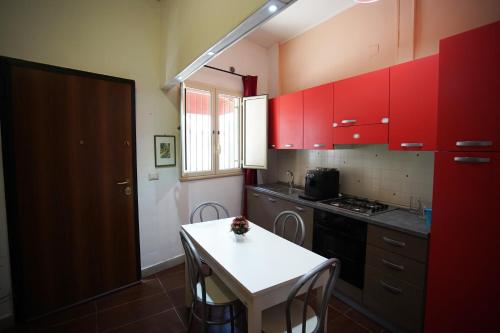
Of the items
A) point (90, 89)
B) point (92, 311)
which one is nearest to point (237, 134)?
point (90, 89)

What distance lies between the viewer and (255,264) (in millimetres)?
1427

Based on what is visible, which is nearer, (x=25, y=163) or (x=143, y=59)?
(x=25, y=163)

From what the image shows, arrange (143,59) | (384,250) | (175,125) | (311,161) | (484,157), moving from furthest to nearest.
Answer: (311,161), (175,125), (143,59), (384,250), (484,157)

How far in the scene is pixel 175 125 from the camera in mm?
2809

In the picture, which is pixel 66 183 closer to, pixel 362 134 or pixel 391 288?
pixel 362 134

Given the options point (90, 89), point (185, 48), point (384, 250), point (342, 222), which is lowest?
point (384, 250)

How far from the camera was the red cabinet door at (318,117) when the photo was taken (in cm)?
253

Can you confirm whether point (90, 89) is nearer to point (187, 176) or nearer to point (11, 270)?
point (187, 176)

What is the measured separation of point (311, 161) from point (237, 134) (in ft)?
3.76

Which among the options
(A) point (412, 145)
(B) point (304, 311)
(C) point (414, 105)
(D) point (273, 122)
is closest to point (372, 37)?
(C) point (414, 105)

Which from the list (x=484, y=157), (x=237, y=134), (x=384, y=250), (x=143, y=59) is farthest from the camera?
(x=237, y=134)

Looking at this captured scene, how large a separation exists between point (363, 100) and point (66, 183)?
2.83m

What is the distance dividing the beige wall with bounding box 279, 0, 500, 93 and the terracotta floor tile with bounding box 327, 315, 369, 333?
2410mm

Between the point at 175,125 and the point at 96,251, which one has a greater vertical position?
the point at 175,125
